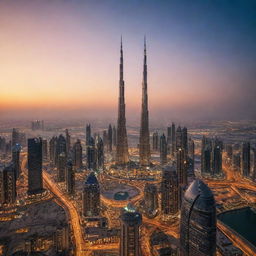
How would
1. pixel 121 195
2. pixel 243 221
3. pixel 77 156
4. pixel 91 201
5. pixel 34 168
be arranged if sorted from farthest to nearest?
pixel 77 156, pixel 34 168, pixel 121 195, pixel 91 201, pixel 243 221

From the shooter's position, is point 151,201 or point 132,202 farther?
point 132,202

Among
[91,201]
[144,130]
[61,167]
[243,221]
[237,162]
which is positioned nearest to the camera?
[243,221]

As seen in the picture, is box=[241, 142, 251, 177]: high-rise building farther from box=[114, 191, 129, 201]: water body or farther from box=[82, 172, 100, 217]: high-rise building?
box=[82, 172, 100, 217]: high-rise building

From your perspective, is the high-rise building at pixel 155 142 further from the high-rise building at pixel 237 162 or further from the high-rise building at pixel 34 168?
the high-rise building at pixel 34 168

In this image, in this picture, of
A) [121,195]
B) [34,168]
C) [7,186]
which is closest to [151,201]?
[121,195]

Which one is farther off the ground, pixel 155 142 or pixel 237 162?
pixel 155 142

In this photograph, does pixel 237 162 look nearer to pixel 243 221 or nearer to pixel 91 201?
pixel 243 221

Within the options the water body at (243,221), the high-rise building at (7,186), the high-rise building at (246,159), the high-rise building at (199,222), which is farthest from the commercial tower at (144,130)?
the high-rise building at (199,222)
